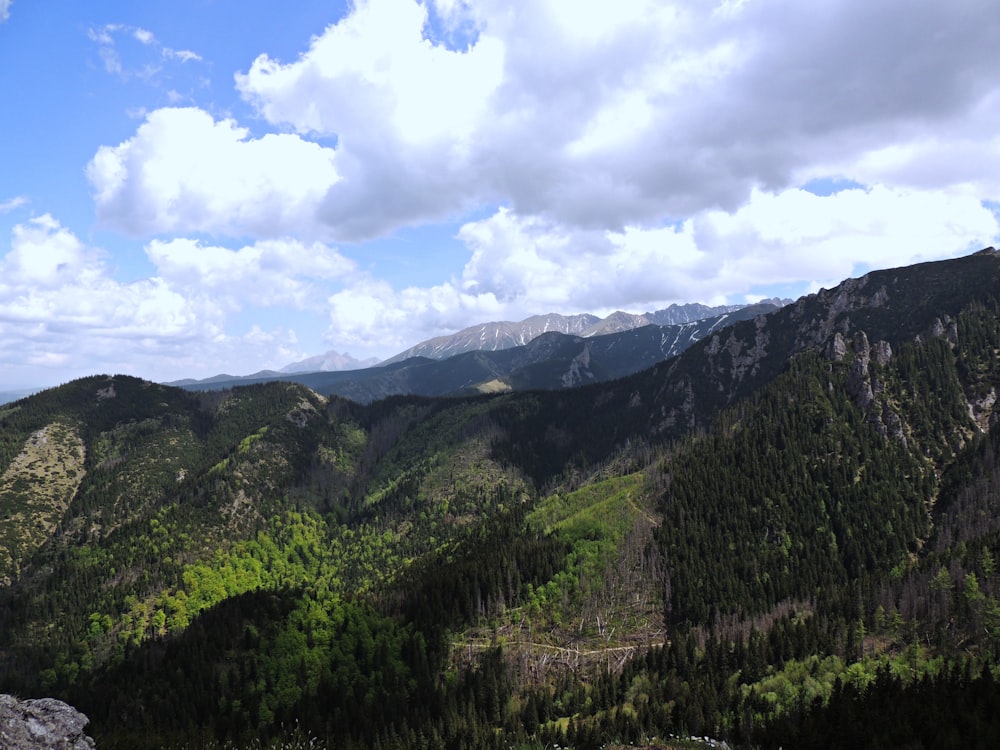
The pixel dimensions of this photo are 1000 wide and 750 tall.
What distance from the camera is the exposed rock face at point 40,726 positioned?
9944cm

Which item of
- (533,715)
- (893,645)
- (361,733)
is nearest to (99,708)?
(361,733)

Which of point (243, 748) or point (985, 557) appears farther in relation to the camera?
point (985, 557)

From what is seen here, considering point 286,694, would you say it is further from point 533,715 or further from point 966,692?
point 966,692

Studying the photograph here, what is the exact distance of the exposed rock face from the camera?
9944 centimetres

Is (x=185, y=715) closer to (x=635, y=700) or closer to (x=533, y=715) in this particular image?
(x=533, y=715)

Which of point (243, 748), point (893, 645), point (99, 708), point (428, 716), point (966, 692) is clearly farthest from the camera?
point (99, 708)

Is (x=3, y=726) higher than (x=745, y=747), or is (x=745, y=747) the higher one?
(x=3, y=726)

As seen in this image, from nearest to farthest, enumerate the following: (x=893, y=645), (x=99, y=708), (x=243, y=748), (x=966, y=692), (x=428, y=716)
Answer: (x=966, y=692), (x=243, y=748), (x=893, y=645), (x=428, y=716), (x=99, y=708)

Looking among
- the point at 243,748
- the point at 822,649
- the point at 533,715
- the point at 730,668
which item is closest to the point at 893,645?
the point at 822,649

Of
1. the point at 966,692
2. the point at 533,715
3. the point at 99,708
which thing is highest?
the point at 966,692

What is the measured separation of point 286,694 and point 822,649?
586 ft

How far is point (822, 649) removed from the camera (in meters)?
178

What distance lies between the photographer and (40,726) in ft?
350

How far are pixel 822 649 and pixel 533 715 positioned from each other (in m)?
93.6
